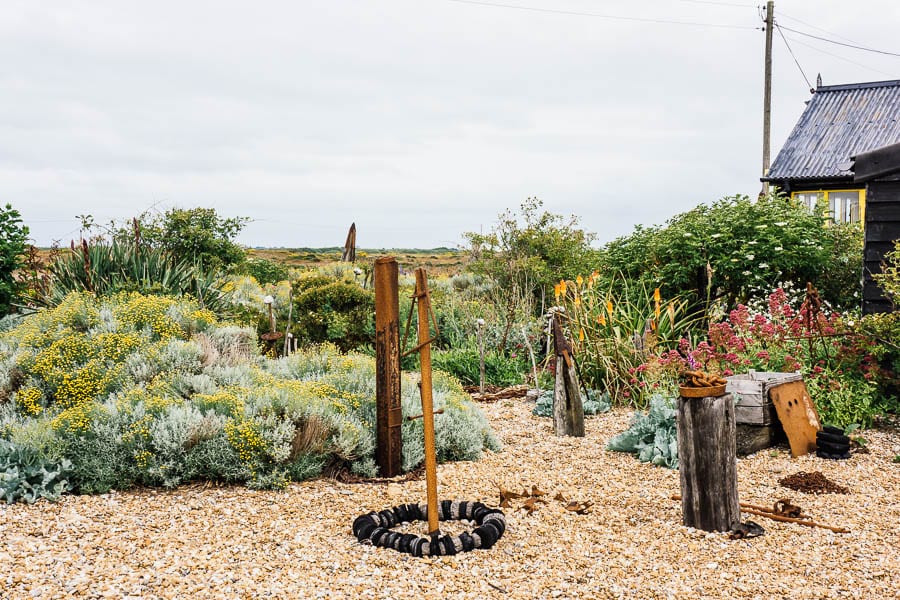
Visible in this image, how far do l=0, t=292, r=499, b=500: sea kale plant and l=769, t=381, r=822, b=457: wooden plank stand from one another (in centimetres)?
202

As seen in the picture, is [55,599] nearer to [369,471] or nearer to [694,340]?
[369,471]

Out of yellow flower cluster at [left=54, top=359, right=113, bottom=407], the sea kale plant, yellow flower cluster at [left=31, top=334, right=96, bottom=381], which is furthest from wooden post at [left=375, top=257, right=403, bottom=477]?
yellow flower cluster at [left=31, top=334, right=96, bottom=381]

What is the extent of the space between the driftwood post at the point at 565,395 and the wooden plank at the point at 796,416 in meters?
1.38

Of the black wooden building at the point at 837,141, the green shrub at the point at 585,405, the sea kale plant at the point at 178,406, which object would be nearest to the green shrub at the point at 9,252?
the sea kale plant at the point at 178,406

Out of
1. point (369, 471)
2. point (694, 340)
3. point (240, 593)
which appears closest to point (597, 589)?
point (240, 593)

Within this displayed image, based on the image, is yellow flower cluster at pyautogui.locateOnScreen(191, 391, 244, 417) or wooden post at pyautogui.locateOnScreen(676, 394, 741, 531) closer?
wooden post at pyautogui.locateOnScreen(676, 394, 741, 531)

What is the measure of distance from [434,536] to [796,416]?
3089mm

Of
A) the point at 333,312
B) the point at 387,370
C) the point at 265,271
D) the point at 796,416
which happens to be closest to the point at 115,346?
the point at 387,370

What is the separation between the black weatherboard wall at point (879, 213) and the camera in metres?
6.67

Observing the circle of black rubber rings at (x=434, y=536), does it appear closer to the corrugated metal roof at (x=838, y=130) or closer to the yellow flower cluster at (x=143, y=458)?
the yellow flower cluster at (x=143, y=458)

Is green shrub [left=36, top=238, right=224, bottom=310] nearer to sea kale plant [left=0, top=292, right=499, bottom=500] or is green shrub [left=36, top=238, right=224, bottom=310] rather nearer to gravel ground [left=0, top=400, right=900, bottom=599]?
sea kale plant [left=0, top=292, right=499, bottom=500]

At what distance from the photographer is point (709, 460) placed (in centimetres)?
359

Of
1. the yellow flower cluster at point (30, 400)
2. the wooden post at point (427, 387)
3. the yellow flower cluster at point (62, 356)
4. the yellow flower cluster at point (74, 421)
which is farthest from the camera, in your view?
the yellow flower cluster at point (62, 356)

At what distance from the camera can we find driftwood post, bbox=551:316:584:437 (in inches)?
216
